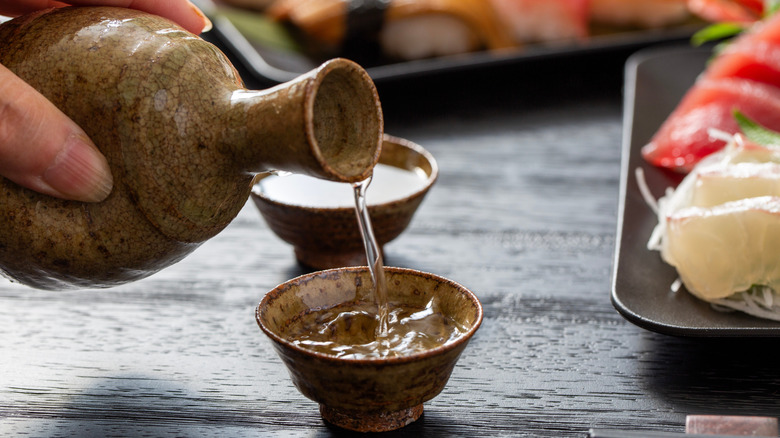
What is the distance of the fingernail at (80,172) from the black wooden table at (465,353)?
0.34 meters

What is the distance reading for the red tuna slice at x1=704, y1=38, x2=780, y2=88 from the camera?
253cm

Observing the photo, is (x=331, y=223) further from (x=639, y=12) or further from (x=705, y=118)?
(x=639, y=12)

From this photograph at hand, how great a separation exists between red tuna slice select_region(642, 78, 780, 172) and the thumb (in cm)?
149

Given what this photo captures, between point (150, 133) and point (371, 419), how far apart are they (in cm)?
47

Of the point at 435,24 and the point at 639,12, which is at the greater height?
the point at 435,24

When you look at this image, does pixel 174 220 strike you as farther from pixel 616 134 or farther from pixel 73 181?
pixel 616 134

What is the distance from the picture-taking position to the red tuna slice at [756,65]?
8.30 feet

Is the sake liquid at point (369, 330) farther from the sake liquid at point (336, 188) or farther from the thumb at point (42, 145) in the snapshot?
the sake liquid at point (336, 188)

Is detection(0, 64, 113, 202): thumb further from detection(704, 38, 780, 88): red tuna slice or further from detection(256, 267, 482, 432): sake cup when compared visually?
detection(704, 38, 780, 88): red tuna slice

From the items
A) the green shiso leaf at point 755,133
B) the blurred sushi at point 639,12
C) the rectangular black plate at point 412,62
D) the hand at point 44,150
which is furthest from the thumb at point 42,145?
the blurred sushi at point 639,12

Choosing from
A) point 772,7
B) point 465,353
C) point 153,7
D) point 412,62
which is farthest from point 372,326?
point 772,7

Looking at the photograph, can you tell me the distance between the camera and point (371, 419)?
121cm

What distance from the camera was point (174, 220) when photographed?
1.17m

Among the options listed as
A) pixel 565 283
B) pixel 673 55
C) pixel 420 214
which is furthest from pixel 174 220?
pixel 673 55
